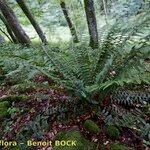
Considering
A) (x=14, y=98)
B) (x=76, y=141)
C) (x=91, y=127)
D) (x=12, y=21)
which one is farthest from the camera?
(x=12, y=21)

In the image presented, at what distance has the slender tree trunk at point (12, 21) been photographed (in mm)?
8164

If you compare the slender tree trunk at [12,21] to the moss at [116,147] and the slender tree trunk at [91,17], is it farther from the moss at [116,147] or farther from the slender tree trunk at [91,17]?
the moss at [116,147]

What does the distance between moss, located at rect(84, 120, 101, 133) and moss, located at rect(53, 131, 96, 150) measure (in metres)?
0.13

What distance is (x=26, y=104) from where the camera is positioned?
13.5ft

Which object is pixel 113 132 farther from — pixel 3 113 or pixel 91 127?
pixel 3 113

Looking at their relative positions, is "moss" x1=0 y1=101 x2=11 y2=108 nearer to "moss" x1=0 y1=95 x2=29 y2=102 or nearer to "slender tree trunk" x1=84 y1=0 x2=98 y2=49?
"moss" x1=0 y1=95 x2=29 y2=102

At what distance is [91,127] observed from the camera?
333 centimetres

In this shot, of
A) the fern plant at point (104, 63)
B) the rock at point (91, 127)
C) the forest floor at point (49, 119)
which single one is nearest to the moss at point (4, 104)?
the forest floor at point (49, 119)

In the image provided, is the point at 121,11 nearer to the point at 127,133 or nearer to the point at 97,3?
the point at 97,3

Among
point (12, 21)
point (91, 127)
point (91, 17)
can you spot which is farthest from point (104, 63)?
point (12, 21)

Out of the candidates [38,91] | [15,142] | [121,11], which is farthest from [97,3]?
[15,142]

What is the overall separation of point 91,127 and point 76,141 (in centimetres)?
27

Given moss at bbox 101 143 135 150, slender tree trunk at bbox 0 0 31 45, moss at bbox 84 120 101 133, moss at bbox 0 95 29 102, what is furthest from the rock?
slender tree trunk at bbox 0 0 31 45

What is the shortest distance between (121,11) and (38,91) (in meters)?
15.6
